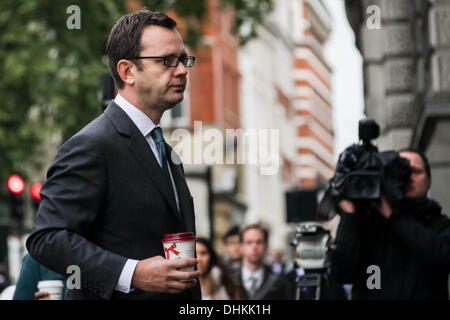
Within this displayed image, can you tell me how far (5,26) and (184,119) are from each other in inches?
950

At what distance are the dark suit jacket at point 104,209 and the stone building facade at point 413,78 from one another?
21.6 feet

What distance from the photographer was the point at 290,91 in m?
84.6

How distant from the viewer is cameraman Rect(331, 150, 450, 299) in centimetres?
694

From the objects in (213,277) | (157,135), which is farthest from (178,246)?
(213,277)

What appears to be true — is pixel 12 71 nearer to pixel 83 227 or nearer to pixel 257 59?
pixel 83 227

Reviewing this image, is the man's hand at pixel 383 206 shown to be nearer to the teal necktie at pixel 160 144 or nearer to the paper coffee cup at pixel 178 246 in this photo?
the teal necktie at pixel 160 144

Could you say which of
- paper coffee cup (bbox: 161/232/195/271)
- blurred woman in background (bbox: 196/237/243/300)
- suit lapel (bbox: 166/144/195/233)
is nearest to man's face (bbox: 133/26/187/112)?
suit lapel (bbox: 166/144/195/233)

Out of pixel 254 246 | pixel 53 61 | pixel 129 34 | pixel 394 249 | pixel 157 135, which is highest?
pixel 53 61

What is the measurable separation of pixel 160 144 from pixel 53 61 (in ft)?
65.4

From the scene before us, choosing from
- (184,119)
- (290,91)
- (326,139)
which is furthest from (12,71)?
(326,139)

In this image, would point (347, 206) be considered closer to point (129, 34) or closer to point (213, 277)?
point (129, 34)

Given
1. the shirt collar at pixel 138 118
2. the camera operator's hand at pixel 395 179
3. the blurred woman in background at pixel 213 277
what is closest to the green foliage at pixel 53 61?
the blurred woman in background at pixel 213 277

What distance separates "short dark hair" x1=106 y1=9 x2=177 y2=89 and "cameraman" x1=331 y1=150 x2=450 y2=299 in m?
A: 2.58

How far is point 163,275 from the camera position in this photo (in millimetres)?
4324
